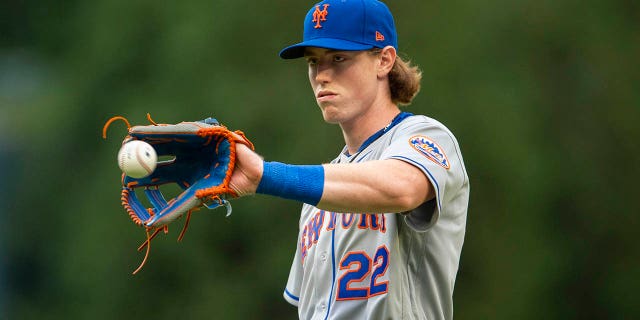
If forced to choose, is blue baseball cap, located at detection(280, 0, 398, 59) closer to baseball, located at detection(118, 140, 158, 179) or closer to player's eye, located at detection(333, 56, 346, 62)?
player's eye, located at detection(333, 56, 346, 62)

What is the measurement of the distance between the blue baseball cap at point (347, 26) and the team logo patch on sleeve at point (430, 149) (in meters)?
0.40

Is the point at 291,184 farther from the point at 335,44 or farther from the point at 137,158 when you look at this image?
the point at 335,44

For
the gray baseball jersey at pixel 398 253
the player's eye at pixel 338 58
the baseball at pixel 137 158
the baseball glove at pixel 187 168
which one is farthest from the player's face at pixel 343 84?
the baseball at pixel 137 158

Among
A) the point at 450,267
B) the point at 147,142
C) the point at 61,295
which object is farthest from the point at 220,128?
the point at 61,295

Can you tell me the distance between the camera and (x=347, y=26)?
2090 millimetres

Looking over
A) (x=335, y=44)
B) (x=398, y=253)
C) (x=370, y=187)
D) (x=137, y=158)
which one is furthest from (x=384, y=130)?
(x=137, y=158)

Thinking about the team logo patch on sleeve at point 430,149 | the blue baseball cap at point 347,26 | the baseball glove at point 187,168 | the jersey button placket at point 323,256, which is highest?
the blue baseball cap at point 347,26

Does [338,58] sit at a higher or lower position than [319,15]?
lower

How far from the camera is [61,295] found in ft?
15.0

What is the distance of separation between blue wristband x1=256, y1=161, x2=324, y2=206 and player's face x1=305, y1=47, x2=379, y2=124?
55cm

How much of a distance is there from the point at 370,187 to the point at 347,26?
66cm

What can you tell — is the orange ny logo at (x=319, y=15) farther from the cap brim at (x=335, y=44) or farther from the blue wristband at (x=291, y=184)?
the blue wristband at (x=291, y=184)

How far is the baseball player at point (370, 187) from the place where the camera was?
1.60 m

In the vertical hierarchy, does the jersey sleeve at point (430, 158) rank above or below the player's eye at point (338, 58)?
below
